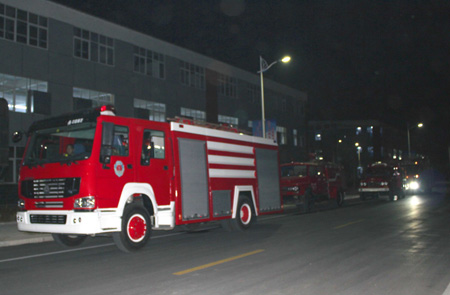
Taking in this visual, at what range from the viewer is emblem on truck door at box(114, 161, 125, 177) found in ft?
30.2

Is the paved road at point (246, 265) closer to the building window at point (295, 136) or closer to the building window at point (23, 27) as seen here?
the building window at point (23, 27)

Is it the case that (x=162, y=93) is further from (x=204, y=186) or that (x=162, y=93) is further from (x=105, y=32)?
(x=204, y=186)

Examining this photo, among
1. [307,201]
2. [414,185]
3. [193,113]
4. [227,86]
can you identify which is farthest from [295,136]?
[307,201]

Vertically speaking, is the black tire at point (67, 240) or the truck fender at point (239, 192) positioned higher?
the truck fender at point (239, 192)

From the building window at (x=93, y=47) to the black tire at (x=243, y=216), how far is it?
21.7m

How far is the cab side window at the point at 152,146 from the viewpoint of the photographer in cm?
992

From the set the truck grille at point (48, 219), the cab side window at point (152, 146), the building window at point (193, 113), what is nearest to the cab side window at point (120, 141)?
the cab side window at point (152, 146)

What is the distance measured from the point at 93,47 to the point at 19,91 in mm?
6804

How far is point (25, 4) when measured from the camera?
90.5ft

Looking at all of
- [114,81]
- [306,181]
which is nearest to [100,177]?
[306,181]

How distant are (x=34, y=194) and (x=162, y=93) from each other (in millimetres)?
28813

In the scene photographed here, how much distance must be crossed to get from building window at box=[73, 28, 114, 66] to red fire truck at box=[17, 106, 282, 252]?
22.0 m

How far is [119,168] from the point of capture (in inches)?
365

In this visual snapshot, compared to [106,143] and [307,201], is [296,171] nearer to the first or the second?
[307,201]
